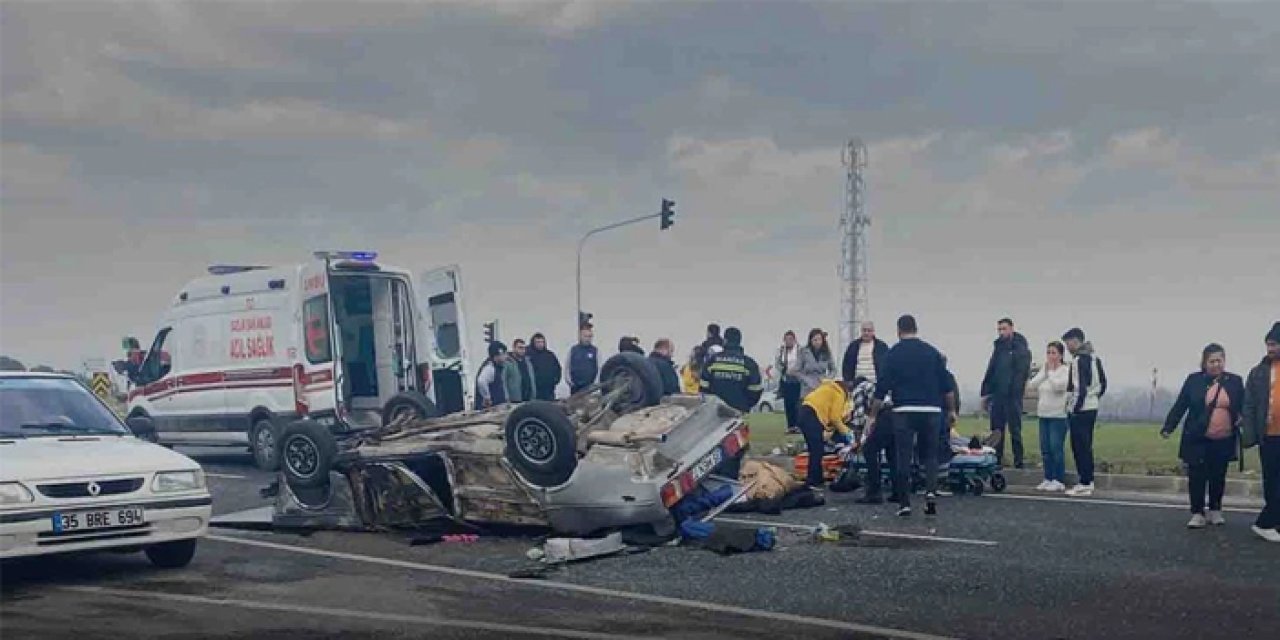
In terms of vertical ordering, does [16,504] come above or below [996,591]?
above

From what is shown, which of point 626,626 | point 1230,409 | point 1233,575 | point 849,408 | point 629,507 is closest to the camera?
point 626,626

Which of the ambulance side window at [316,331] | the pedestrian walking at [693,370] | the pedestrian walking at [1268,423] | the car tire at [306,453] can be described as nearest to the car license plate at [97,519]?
the car tire at [306,453]

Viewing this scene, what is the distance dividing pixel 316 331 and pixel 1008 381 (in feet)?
26.4

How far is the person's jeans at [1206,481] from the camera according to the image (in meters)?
Answer: 11.5

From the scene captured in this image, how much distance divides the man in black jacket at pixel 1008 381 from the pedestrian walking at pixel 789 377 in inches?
152

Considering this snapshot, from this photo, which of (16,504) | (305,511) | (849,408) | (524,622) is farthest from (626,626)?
(849,408)

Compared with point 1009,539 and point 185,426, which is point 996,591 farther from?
point 185,426

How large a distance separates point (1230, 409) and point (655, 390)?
4783mm

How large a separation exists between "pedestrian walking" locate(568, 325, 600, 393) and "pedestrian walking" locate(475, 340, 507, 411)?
948mm

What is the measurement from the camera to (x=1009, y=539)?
10922 mm

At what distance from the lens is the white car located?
27.8 feet

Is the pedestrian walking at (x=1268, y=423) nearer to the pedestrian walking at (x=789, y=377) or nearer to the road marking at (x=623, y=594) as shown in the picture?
the road marking at (x=623, y=594)

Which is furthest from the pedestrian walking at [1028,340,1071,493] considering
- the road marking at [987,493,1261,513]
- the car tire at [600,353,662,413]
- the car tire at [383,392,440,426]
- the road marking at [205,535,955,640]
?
the road marking at [205,535,955,640]

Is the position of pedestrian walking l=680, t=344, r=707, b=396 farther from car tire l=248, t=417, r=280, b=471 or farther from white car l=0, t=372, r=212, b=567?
white car l=0, t=372, r=212, b=567
